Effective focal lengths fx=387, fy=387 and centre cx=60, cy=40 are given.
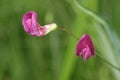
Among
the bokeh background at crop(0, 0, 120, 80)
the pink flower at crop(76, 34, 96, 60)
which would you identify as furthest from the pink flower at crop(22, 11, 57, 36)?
the bokeh background at crop(0, 0, 120, 80)

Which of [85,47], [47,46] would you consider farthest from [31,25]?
[47,46]

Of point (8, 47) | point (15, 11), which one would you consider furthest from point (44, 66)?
point (15, 11)

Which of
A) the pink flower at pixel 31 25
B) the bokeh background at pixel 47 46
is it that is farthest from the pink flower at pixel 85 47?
the bokeh background at pixel 47 46

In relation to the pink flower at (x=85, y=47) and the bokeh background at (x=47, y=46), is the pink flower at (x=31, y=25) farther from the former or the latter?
the bokeh background at (x=47, y=46)

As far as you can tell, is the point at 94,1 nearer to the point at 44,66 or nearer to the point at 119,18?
the point at 119,18

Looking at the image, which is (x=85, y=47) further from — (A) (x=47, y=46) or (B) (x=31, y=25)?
(A) (x=47, y=46)

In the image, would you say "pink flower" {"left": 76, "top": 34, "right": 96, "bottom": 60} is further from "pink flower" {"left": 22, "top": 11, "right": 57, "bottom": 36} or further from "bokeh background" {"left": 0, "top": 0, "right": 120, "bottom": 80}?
"bokeh background" {"left": 0, "top": 0, "right": 120, "bottom": 80}

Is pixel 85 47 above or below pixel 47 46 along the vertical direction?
above
